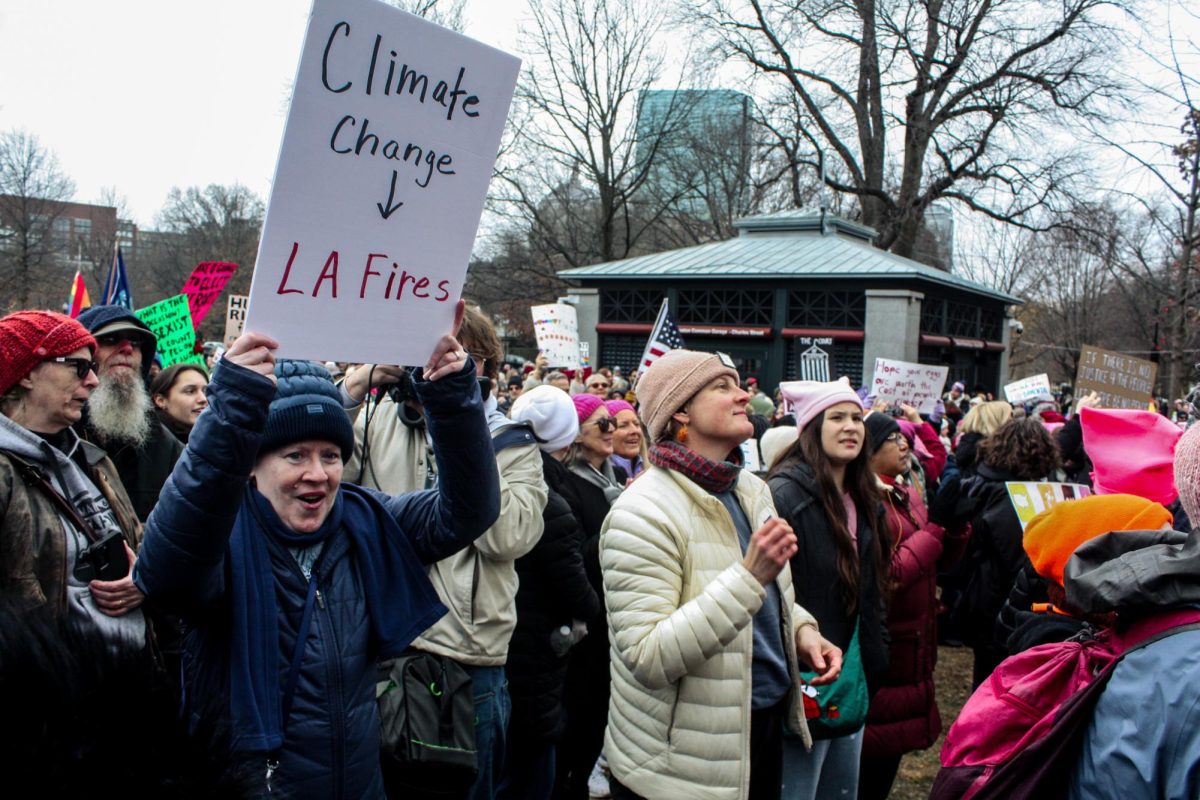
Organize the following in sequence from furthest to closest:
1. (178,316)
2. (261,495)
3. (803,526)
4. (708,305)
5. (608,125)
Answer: (608,125), (708,305), (178,316), (803,526), (261,495)

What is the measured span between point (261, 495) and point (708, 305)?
22.2 meters

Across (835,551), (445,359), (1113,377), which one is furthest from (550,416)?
(1113,377)

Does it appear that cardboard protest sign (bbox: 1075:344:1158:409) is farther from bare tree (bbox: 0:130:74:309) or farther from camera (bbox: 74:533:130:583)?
bare tree (bbox: 0:130:74:309)

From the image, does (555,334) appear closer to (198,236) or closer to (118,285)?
(118,285)

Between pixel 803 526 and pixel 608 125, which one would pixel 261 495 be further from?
pixel 608 125

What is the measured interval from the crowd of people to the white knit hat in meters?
0.01

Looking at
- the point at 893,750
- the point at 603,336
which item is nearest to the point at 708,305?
the point at 603,336

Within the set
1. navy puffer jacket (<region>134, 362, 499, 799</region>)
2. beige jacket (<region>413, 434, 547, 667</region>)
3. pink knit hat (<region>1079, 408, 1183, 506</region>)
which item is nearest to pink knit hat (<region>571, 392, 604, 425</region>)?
beige jacket (<region>413, 434, 547, 667</region>)

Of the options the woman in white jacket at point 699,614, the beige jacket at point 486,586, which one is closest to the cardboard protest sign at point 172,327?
the beige jacket at point 486,586

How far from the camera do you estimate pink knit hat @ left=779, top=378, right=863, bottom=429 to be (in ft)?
12.3

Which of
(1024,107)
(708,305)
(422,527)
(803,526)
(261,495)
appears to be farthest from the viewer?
(1024,107)

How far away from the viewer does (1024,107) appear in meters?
26.2

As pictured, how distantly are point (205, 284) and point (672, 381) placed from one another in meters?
5.86

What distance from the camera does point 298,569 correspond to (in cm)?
219
